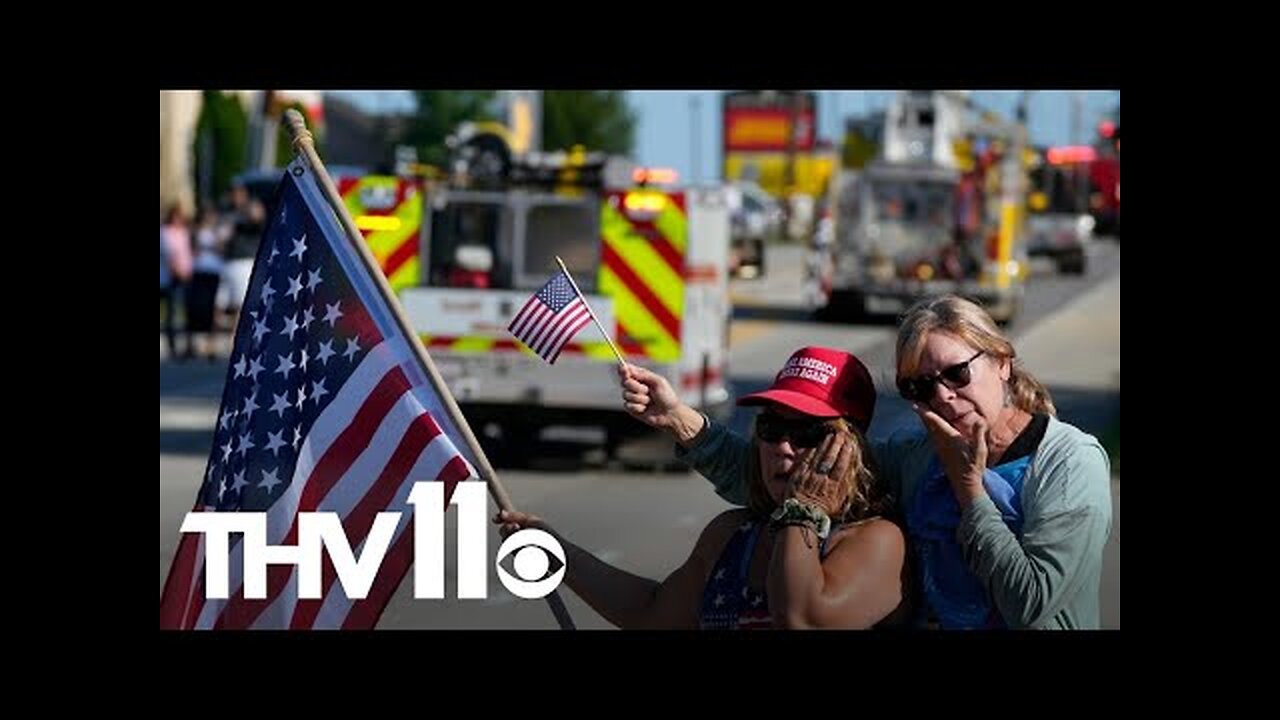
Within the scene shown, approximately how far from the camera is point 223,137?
58781 millimetres

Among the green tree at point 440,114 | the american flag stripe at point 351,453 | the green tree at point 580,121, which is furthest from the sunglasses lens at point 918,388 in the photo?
the green tree at point 580,121

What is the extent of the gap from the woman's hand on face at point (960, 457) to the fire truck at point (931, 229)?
34.2m

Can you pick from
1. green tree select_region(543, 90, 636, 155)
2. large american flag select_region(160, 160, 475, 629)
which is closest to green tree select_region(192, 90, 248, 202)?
green tree select_region(543, 90, 636, 155)

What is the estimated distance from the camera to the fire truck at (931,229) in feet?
129

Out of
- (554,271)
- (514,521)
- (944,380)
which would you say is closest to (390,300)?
(514,521)

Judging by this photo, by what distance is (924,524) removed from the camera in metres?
4.49

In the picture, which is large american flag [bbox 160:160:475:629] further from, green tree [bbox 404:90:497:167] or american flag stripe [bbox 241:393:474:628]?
green tree [bbox 404:90:497:167]

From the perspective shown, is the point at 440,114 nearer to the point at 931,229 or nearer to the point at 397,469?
the point at 931,229

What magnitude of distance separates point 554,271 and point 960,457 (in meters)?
13.4

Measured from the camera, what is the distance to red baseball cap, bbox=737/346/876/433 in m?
4.47

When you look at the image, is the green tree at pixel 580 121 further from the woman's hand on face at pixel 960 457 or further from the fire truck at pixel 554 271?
the woman's hand on face at pixel 960 457
